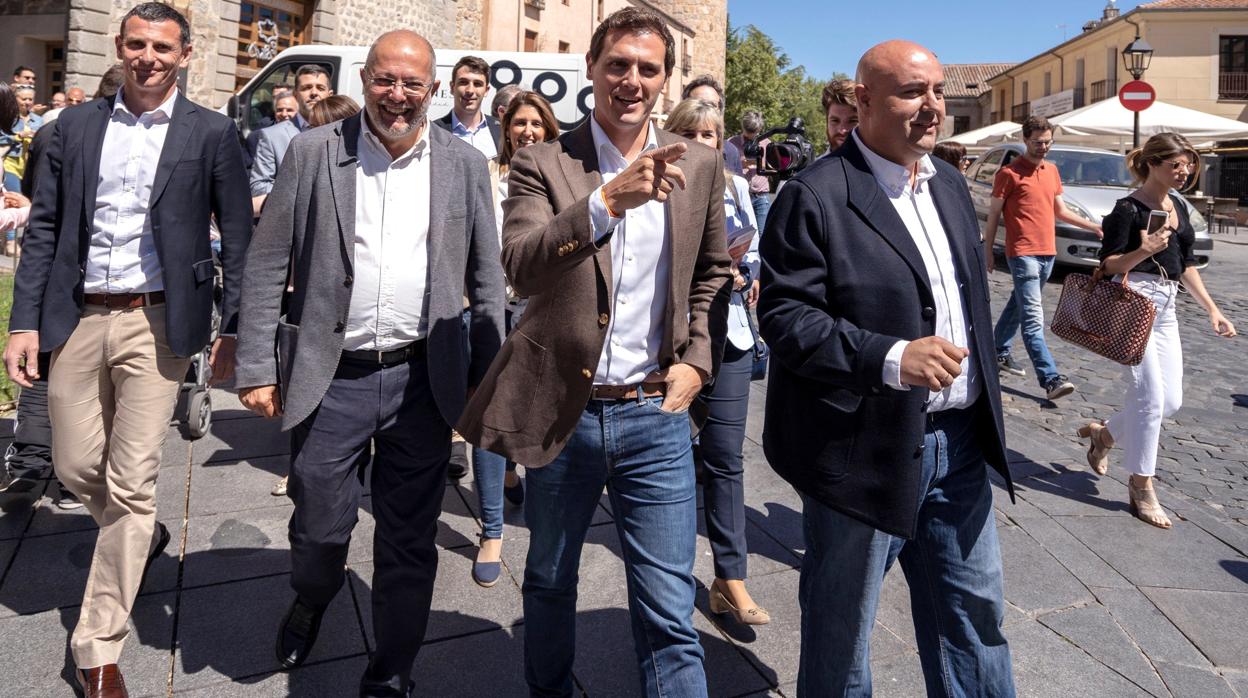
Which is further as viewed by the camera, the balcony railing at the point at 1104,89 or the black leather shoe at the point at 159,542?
the balcony railing at the point at 1104,89

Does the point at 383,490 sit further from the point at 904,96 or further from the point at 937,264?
Result: the point at 904,96

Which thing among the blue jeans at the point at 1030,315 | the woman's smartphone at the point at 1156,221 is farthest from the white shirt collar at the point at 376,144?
the blue jeans at the point at 1030,315

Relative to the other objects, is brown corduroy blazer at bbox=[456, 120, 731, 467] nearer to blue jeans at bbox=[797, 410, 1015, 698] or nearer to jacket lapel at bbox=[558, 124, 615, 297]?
jacket lapel at bbox=[558, 124, 615, 297]

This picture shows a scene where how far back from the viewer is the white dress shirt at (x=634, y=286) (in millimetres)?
2447

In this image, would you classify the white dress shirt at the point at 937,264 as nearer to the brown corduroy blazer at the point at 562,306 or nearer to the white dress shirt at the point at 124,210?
the brown corduroy blazer at the point at 562,306

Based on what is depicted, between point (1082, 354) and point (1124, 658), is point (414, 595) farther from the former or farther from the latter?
point (1082, 354)

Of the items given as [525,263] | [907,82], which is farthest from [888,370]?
[525,263]

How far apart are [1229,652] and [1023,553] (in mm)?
930

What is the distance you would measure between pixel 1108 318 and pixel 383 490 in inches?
154

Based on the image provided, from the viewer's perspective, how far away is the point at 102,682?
289 centimetres

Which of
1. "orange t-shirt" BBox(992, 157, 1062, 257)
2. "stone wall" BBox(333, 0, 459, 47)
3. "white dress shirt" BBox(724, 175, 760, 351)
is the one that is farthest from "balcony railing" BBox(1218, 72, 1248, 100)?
"white dress shirt" BBox(724, 175, 760, 351)

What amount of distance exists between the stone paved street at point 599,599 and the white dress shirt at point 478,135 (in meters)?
1.90

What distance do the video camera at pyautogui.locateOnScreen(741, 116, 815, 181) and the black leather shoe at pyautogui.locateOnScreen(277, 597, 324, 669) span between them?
2729 mm

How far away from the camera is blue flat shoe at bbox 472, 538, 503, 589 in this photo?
3.82 metres
